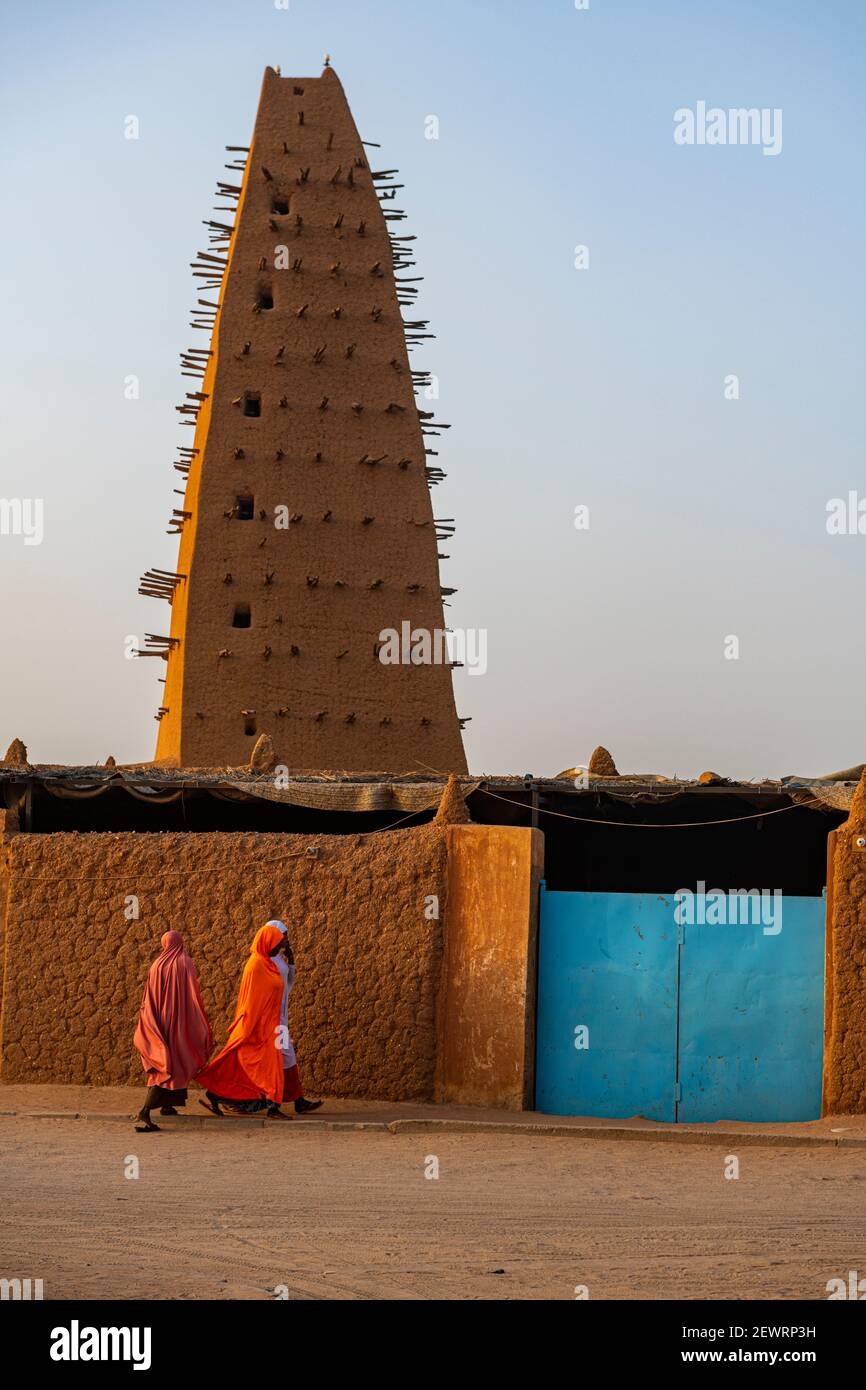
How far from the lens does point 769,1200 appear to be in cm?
865

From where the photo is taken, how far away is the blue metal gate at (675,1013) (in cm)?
1177

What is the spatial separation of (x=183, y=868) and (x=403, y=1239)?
226 inches

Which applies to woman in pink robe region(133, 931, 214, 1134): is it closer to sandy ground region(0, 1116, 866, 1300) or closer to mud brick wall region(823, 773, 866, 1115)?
sandy ground region(0, 1116, 866, 1300)

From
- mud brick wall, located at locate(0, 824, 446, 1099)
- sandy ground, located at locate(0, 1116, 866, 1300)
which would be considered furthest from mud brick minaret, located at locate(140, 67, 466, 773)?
sandy ground, located at locate(0, 1116, 866, 1300)

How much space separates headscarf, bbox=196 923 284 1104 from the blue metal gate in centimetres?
204

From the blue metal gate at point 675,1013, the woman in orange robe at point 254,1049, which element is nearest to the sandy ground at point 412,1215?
the woman in orange robe at point 254,1049

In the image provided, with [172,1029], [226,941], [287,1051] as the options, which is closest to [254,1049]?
[287,1051]

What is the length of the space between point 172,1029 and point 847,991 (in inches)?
181

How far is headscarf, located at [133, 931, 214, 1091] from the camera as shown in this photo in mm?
11266

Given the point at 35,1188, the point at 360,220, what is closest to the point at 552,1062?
the point at 35,1188

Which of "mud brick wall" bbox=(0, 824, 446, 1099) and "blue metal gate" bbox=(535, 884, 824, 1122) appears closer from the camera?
"blue metal gate" bbox=(535, 884, 824, 1122)

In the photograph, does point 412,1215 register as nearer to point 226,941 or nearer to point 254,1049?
point 254,1049

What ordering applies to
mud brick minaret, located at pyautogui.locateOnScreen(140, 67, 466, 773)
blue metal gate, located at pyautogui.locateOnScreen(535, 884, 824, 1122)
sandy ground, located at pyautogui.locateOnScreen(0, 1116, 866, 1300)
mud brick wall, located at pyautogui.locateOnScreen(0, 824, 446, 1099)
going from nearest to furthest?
sandy ground, located at pyautogui.locateOnScreen(0, 1116, 866, 1300), blue metal gate, located at pyautogui.locateOnScreen(535, 884, 824, 1122), mud brick wall, located at pyautogui.locateOnScreen(0, 824, 446, 1099), mud brick minaret, located at pyautogui.locateOnScreen(140, 67, 466, 773)

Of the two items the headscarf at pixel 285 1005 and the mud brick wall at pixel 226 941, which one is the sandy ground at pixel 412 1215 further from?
the mud brick wall at pixel 226 941
